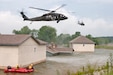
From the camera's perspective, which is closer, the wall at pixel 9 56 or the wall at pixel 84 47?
the wall at pixel 9 56

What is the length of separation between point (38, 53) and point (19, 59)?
6.86 meters

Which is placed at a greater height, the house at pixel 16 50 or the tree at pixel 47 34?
the tree at pixel 47 34

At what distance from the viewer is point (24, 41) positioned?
97.7 ft

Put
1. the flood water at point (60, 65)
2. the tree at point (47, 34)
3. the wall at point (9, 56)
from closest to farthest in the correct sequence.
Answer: the flood water at point (60, 65) < the wall at point (9, 56) < the tree at point (47, 34)

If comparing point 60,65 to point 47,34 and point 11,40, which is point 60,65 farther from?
point 47,34

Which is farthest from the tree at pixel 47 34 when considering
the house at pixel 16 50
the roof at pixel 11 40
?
the roof at pixel 11 40

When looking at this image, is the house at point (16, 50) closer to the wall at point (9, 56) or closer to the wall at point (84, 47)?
the wall at point (9, 56)

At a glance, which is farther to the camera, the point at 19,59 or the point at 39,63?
the point at 39,63

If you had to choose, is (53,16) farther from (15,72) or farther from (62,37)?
(62,37)

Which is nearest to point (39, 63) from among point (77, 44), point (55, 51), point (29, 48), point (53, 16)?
point (29, 48)

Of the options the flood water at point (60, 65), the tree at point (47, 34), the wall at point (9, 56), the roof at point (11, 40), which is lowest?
the flood water at point (60, 65)

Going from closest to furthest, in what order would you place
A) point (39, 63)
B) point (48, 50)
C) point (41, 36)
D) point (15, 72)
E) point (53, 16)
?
point (53, 16) → point (15, 72) → point (39, 63) → point (48, 50) → point (41, 36)

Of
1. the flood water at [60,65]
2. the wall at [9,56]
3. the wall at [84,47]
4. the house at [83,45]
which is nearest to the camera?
the flood water at [60,65]

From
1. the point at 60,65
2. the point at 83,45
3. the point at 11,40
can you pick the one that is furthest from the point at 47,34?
the point at 11,40
